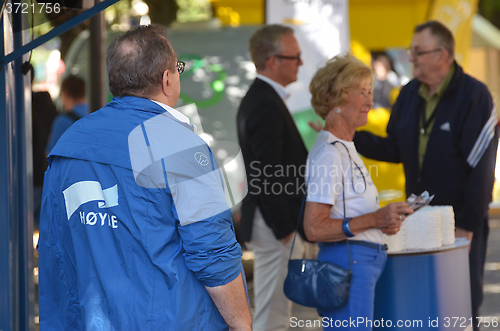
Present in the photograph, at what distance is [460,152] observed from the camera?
3.14 metres

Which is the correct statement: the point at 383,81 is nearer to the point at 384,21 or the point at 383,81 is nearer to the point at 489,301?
the point at 384,21

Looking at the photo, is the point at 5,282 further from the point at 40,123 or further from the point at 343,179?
the point at 40,123

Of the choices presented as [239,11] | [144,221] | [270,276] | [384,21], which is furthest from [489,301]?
[239,11]

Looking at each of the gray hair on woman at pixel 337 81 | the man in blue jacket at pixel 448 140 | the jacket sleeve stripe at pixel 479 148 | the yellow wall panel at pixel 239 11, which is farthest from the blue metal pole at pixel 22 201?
the yellow wall panel at pixel 239 11

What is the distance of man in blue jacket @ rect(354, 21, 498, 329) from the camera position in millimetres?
3066

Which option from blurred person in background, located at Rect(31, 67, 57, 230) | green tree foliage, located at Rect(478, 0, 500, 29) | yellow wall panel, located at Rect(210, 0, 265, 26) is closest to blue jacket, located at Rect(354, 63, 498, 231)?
blurred person in background, located at Rect(31, 67, 57, 230)

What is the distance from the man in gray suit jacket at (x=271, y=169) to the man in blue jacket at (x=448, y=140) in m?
0.56

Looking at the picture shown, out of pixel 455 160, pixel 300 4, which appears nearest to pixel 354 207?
pixel 455 160

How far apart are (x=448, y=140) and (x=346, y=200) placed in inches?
42.5

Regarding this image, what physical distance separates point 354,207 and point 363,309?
1.52 feet

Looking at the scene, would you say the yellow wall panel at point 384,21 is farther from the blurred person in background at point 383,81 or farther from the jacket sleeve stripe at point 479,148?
the jacket sleeve stripe at point 479,148

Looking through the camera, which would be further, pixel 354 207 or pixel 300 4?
pixel 300 4

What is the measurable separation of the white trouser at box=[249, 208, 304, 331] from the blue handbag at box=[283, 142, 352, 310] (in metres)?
Answer: 0.82

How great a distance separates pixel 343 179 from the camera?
241cm
